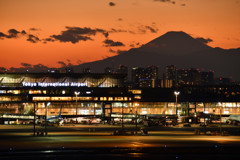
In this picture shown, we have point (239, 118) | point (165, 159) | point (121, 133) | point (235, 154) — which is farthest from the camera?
point (239, 118)

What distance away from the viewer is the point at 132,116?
622 feet

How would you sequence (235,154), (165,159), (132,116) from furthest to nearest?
(132,116) < (235,154) < (165,159)

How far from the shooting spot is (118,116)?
199 meters

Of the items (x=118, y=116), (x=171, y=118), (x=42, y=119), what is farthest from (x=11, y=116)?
(x=171, y=118)

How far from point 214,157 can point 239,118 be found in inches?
4578

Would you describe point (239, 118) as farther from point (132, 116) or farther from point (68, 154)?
point (68, 154)

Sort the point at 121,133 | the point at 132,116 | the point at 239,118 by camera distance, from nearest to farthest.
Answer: the point at 121,133, the point at 239,118, the point at 132,116

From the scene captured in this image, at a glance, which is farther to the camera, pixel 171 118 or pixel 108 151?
pixel 171 118

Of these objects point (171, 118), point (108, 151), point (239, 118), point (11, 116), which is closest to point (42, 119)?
point (11, 116)

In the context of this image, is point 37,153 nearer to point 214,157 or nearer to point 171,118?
point 214,157

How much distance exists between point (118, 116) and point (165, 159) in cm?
15035

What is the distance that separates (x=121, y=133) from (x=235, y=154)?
43.6 meters

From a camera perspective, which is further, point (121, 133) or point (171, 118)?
point (171, 118)

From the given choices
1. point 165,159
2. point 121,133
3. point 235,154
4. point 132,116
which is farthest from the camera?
point 132,116
